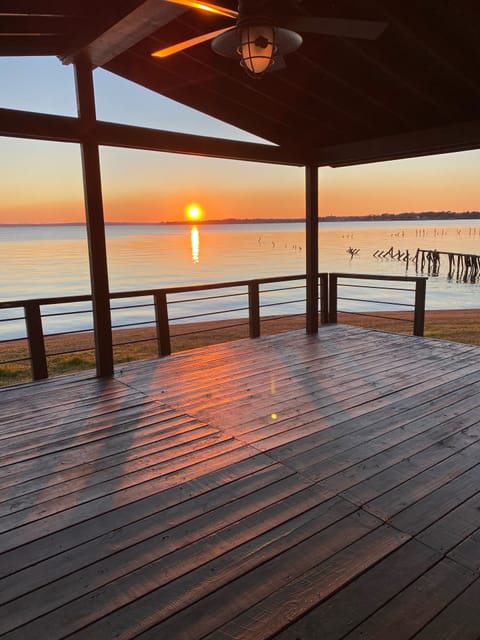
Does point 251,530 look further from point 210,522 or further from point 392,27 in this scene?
point 392,27

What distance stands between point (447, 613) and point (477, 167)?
62.7ft

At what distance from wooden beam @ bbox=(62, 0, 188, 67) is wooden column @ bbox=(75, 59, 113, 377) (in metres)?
0.19

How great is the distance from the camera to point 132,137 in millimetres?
3768

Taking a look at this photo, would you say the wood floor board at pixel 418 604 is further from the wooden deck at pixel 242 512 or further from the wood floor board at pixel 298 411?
the wood floor board at pixel 298 411

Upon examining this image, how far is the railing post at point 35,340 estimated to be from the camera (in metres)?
3.98

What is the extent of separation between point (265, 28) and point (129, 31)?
3.88 feet

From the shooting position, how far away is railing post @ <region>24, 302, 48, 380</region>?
398 centimetres

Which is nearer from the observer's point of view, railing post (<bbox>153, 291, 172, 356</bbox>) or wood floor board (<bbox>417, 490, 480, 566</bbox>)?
wood floor board (<bbox>417, 490, 480, 566</bbox>)

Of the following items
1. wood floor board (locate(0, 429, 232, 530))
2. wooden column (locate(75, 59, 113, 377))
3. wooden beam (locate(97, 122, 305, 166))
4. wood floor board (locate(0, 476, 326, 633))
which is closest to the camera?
wood floor board (locate(0, 476, 326, 633))

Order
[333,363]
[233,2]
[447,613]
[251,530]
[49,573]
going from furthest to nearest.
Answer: [333,363]
[233,2]
[251,530]
[49,573]
[447,613]

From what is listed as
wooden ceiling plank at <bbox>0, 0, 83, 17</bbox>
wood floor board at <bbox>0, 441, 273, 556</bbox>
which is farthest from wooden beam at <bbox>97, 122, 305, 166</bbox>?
wood floor board at <bbox>0, 441, 273, 556</bbox>

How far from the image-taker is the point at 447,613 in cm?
139

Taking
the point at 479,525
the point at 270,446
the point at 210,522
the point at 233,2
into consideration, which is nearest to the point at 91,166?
the point at 233,2

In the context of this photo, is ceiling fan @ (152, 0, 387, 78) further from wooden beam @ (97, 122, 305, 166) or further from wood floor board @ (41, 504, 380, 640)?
wood floor board @ (41, 504, 380, 640)
